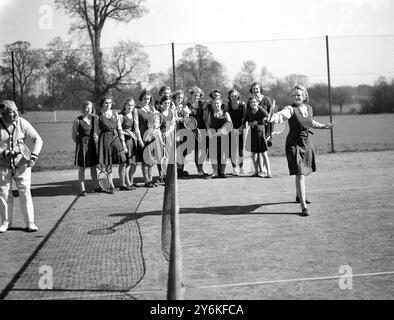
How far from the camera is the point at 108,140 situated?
402 inches

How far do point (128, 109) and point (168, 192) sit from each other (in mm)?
5961

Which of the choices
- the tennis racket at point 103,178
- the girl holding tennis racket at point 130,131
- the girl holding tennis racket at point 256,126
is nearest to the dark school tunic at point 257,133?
the girl holding tennis racket at point 256,126

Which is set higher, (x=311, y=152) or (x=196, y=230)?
(x=311, y=152)

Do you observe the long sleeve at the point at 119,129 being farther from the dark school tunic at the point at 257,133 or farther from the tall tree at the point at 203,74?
the tall tree at the point at 203,74

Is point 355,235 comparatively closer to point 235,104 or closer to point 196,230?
point 196,230

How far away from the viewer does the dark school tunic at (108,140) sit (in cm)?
1021

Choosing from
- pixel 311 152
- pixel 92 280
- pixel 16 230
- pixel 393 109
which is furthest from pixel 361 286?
pixel 393 109

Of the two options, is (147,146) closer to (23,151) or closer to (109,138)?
(109,138)

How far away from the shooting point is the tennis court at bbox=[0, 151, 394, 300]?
15.4 ft

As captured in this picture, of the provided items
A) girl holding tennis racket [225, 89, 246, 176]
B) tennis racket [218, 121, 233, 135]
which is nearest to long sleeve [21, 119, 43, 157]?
tennis racket [218, 121, 233, 135]

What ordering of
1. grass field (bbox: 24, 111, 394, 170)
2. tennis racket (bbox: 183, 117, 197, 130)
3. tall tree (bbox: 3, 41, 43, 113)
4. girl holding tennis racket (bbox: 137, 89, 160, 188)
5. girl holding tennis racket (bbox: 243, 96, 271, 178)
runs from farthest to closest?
grass field (bbox: 24, 111, 394, 170)
tall tree (bbox: 3, 41, 43, 113)
tennis racket (bbox: 183, 117, 197, 130)
girl holding tennis racket (bbox: 243, 96, 271, 178)
girl holding tennis racket (bbox: 137, 89, 160, 188)

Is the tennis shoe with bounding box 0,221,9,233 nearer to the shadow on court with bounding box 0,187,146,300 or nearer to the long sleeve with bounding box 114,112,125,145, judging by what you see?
the shadow on court with bounding box 0,187,146,300

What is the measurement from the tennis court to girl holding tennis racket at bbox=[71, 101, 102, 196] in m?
0.74

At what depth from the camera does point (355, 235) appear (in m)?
6.44
